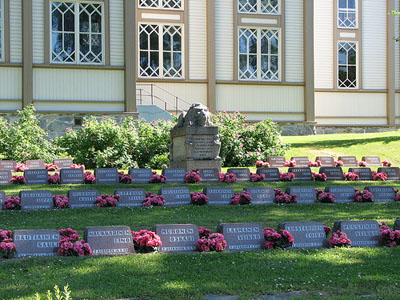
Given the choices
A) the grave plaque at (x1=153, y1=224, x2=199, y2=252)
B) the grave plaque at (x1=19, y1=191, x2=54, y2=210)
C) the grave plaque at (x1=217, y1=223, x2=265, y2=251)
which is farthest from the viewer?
the grave plaque at (x1=19, y1=191, x2=54, y2=210)

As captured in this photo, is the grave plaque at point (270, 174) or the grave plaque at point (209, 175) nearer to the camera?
the grave plaque at point (209, 175)

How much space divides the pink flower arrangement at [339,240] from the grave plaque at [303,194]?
4.02 m

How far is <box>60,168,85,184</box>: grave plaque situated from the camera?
13.8m

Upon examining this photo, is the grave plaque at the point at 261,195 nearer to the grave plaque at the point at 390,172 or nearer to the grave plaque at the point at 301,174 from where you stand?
the grave plaque at the point at 301,174

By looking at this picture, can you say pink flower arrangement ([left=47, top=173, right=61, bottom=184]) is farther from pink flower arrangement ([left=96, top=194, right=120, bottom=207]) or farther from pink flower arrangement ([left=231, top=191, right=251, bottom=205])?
pink flower arrangement ([left=231, top=191, right=251, bottom=205])

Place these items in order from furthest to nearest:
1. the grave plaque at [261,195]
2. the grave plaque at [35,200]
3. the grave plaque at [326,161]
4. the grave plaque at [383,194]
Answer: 1. the grave plaque at [326,161]
2. the grave plaque at [383,194]
3. the grave plaque at [261,195]
4. the grave plaque at [35,200]

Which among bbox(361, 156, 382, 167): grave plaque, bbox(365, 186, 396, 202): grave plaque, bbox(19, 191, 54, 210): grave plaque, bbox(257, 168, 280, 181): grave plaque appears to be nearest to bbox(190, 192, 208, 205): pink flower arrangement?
bbox(19, 191, 54, 210): grave plaque

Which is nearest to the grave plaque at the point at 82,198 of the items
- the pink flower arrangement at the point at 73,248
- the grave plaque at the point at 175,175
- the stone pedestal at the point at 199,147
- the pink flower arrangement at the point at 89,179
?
the pink flower arrangement at the point at 89,179

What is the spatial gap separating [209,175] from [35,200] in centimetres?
486

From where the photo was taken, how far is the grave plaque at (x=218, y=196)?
11.3 m

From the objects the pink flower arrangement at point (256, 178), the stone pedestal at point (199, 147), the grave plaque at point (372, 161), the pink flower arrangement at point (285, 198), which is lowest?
the pink flower arrangement at point (285, 198)

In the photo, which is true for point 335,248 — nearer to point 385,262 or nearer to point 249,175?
point 385,262

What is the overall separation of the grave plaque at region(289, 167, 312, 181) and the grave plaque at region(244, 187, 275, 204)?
358 centimetres

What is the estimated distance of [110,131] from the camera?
19125 millimetres
